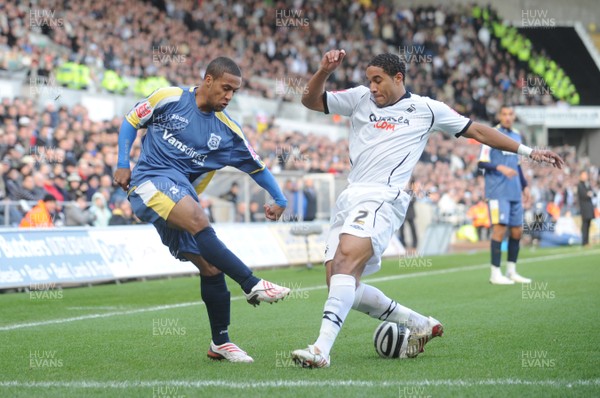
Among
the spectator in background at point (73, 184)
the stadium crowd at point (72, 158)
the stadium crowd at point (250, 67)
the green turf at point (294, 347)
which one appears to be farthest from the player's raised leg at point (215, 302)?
the spectator in background at point (73, 184)

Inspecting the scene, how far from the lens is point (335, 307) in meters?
6.73

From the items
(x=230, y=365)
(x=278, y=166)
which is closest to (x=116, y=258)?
(x=278, y=166)

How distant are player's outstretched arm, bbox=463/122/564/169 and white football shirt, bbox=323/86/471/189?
0.08 metres

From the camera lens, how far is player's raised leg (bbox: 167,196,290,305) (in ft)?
22.3

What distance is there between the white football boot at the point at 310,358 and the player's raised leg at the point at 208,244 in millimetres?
510

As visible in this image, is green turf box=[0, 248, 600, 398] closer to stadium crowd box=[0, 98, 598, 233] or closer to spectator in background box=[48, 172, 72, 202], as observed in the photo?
stadium crowd box=[0, 98, 598, 233]

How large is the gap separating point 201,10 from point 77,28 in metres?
9.02

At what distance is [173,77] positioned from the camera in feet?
89.1

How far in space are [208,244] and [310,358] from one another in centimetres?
112

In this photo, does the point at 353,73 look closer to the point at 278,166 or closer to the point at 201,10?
the point at 201,10

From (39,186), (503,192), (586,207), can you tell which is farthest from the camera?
(586,207)

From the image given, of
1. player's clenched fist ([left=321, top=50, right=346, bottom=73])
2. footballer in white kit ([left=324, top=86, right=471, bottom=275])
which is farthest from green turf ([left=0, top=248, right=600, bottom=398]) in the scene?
player's clenched fist ([left=321, top=50, right=346, bottom=73])

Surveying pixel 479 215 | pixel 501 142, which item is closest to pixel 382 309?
pixel 501 142

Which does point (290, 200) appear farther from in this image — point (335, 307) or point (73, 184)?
point (335, 307)
